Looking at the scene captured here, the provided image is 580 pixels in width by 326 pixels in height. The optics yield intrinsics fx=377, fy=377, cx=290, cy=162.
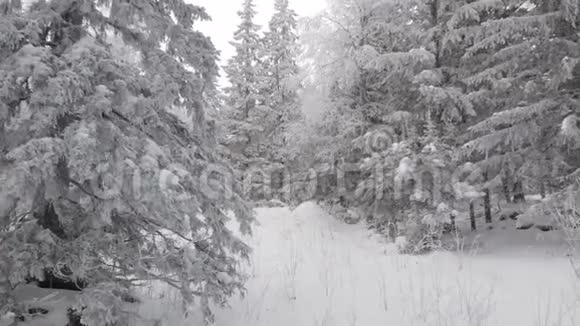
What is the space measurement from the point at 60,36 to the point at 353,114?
8.46m

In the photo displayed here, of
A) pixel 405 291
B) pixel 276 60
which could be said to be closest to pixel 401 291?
pixel 405 291

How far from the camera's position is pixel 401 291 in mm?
4492

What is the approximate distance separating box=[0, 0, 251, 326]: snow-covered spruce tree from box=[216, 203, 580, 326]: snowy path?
1017mm

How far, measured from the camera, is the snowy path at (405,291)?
3.83m

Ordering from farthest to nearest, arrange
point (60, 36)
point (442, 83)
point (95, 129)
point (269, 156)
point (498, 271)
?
1. point (269, 156)
2. point (442, 83)
3. point (498, 271)
4. point (60, 36)
5. point (95, 129)

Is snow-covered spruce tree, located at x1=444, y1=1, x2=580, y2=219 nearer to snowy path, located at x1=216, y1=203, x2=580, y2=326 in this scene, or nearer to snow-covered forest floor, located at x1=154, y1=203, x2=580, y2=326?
snow-covered forest floor, located at x1=154, y1=203, x2=580, y2=326

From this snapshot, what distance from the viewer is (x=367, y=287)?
4.77m

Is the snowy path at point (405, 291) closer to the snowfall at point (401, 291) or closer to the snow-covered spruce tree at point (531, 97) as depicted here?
the snowfall at point (401, 291)

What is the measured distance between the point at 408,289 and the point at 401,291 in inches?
5.1

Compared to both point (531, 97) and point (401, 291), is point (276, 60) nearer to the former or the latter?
point (531, 97)

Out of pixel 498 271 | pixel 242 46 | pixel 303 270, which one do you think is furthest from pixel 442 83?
pixel 242 46

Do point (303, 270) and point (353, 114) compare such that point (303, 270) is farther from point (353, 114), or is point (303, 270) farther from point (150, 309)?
point (353, 114)

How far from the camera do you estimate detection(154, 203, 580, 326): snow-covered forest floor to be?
385 cm

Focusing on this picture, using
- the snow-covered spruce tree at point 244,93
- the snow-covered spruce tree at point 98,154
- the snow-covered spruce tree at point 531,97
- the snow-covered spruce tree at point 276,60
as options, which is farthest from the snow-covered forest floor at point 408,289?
the snow-covered spruce tree at point 276,60
